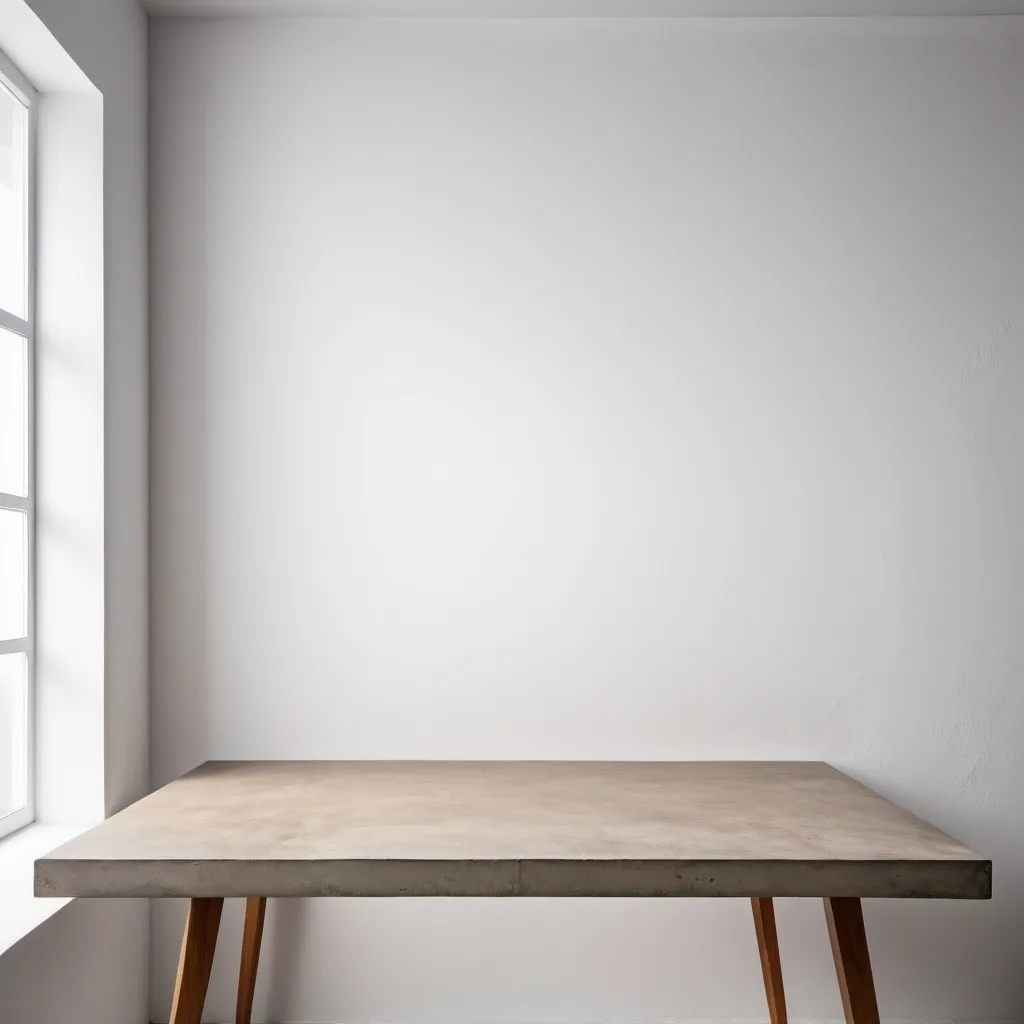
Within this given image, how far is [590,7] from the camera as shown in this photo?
2.29 m

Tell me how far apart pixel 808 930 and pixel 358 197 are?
80.4 inches

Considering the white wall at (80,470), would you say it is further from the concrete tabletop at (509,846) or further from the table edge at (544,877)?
the table edge at (544,877)

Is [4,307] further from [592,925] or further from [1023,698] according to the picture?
[1023,698]

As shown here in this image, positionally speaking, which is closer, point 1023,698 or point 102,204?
point 102,204

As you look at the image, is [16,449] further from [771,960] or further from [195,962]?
[771,960]

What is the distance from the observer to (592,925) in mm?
2297

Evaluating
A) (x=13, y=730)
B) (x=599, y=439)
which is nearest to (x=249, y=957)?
(x=13, y=730)

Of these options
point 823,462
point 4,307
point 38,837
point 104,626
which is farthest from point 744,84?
point 38,837

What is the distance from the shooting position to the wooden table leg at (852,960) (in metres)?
1.64

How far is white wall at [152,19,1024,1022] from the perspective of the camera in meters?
2.31

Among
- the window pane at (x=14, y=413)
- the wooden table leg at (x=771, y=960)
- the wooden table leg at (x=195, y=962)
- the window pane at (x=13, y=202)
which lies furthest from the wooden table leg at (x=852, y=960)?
the window pane at (x=13, y=202)

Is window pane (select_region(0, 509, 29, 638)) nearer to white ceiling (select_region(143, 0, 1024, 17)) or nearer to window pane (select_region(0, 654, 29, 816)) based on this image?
window pane (select_region(0, 654, 29, 816))

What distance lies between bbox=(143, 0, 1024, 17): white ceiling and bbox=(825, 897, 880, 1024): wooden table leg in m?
1.95

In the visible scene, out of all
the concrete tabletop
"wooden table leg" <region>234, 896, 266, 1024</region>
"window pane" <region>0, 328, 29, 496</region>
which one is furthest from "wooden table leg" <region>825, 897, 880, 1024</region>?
"window pane" <region>0, 328, 29, 496</region>
